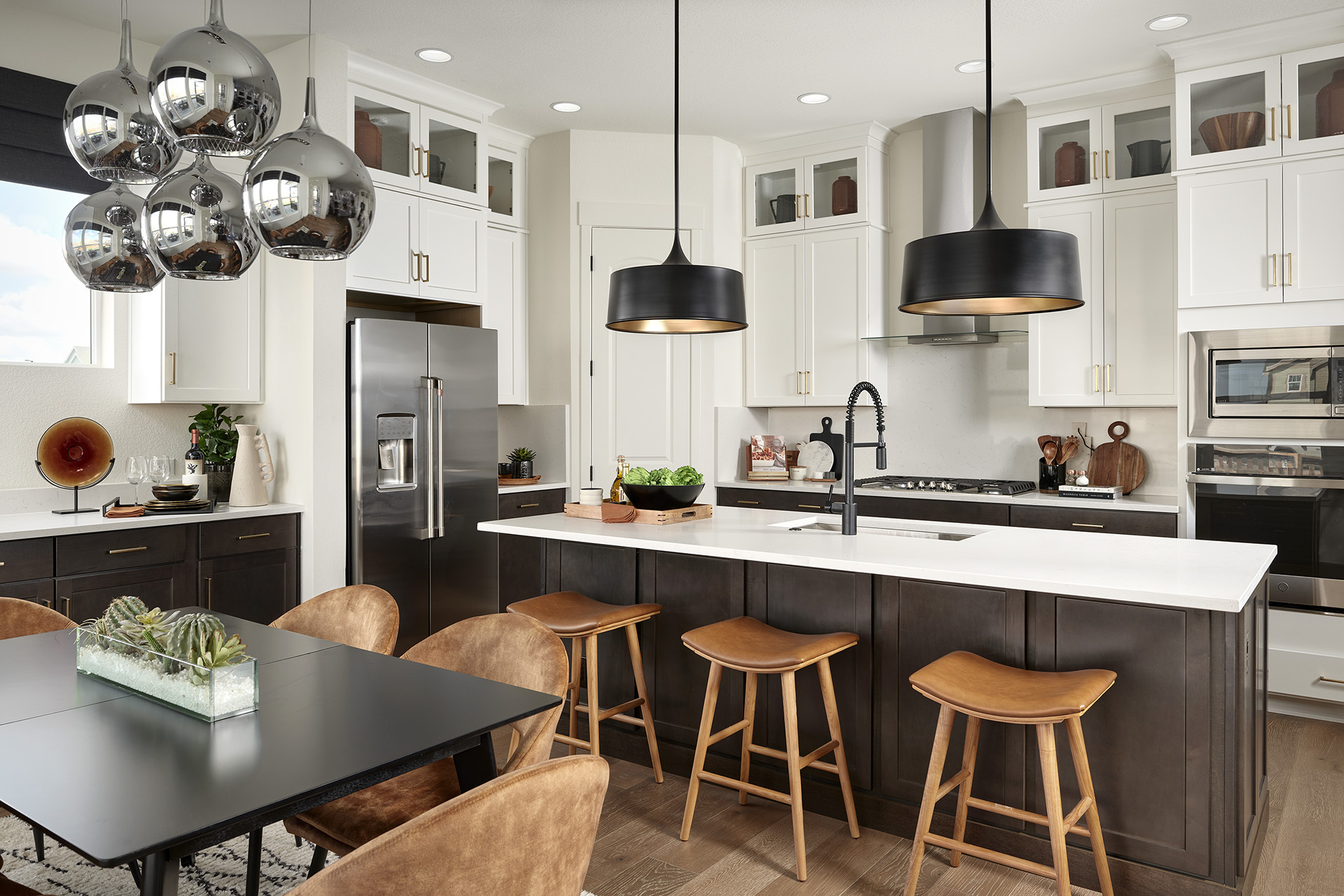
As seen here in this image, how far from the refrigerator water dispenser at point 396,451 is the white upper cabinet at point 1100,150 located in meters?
3.28

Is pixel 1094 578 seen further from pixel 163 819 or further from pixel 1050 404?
pixel 1050 404

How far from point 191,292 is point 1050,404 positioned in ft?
13.2

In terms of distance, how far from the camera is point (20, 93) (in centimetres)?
362

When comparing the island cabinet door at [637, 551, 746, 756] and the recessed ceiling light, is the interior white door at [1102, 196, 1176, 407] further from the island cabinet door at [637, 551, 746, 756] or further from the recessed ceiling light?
the island cabinet door at [637, 551, 746, 756]

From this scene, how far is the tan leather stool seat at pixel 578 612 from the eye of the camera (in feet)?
9.37

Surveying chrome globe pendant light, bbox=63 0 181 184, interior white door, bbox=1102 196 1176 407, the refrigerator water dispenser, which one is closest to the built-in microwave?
interior white door, bbox=1102 196 1176 407

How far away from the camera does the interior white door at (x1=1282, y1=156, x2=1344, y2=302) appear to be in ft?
11.9

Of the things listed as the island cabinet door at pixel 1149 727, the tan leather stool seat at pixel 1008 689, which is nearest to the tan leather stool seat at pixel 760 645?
the tan leather stool seat at pixel 1008 689

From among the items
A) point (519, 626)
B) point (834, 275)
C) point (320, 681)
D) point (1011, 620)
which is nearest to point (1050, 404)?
point (834, 275)

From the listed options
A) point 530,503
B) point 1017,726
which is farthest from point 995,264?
point 530,503

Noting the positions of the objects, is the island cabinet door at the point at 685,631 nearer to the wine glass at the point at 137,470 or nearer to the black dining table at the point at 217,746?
the black dining table at the point at 217,746

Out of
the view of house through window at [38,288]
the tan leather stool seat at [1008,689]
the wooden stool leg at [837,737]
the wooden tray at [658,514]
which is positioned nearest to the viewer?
the tan leather stool seat at [1008,689]

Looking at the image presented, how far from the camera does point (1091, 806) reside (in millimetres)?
2176

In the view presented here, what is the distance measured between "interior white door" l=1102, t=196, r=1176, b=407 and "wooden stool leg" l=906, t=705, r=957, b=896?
8.86ft
